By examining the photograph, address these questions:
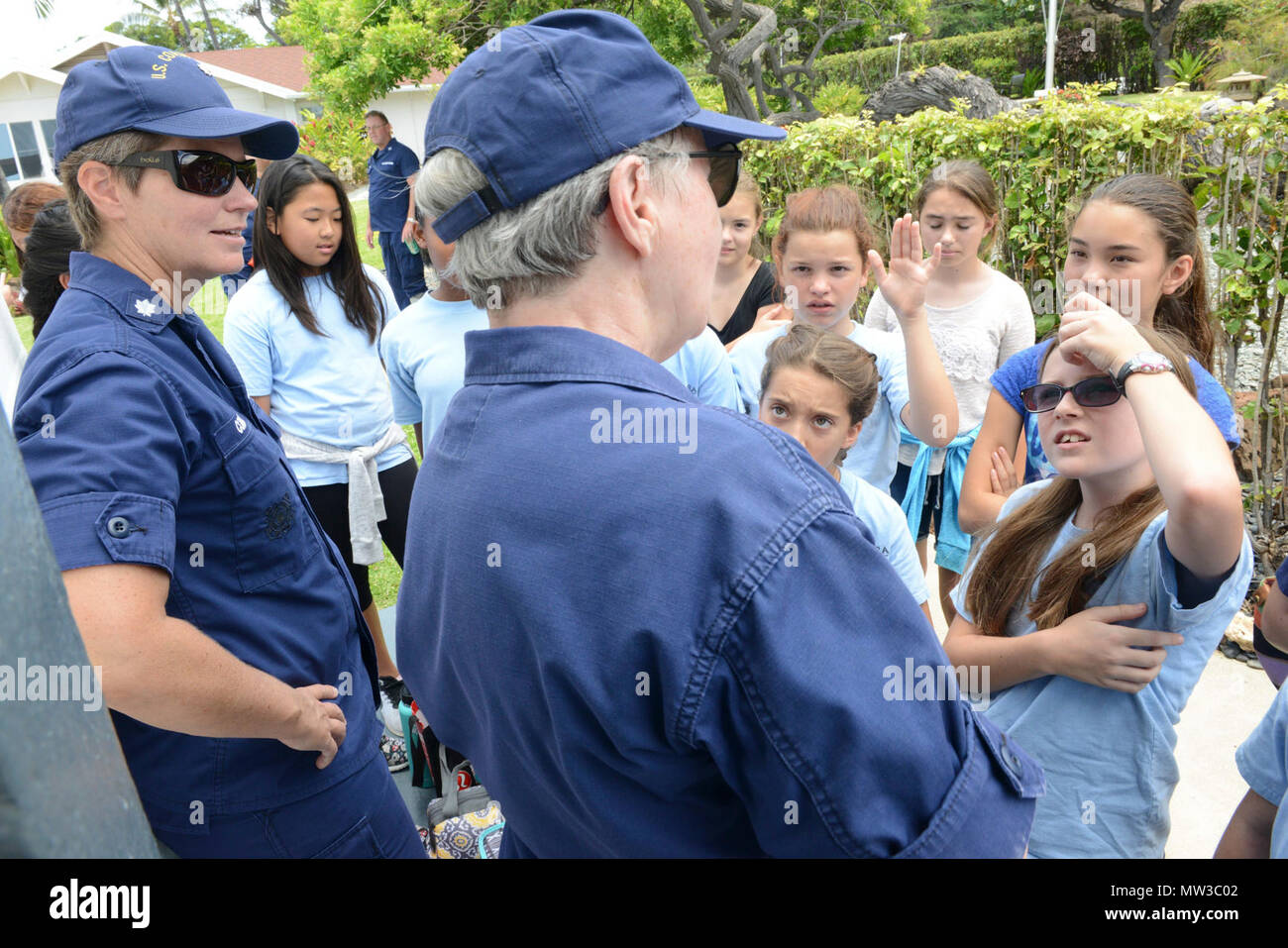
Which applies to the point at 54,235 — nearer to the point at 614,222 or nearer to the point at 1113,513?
the point at 614,222

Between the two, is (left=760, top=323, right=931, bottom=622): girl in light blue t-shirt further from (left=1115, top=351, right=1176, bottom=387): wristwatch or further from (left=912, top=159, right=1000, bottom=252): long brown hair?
(left=912, top=159, right=1000, bottom=252): long brown hair

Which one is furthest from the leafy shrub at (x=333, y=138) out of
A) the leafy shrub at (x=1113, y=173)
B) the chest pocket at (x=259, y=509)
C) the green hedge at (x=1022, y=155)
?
the chest pocket at (x=259, y=509)

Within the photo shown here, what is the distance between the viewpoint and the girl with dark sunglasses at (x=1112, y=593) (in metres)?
1.61

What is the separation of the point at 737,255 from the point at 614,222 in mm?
2890

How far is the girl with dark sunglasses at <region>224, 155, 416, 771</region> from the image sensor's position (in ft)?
11.8

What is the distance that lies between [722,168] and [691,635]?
75cm

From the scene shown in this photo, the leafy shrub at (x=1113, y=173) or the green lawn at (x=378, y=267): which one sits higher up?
the leafy shrub at (x=1113, y=173)

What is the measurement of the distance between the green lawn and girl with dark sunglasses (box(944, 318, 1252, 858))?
2.09 meters

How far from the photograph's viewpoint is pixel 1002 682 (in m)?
1.93

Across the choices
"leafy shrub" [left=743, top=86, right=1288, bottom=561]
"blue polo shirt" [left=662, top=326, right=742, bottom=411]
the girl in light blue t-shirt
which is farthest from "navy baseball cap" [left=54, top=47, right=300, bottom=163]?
"leafy shrub" [left=743, top=86, right=1288, bottom=561]

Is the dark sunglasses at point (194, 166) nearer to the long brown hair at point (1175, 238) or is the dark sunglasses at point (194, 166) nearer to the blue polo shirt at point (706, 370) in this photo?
the blue polo shirt at point (706, 370)

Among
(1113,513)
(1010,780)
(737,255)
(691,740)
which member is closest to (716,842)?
(691,740)

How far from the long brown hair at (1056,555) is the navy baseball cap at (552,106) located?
1.22m
